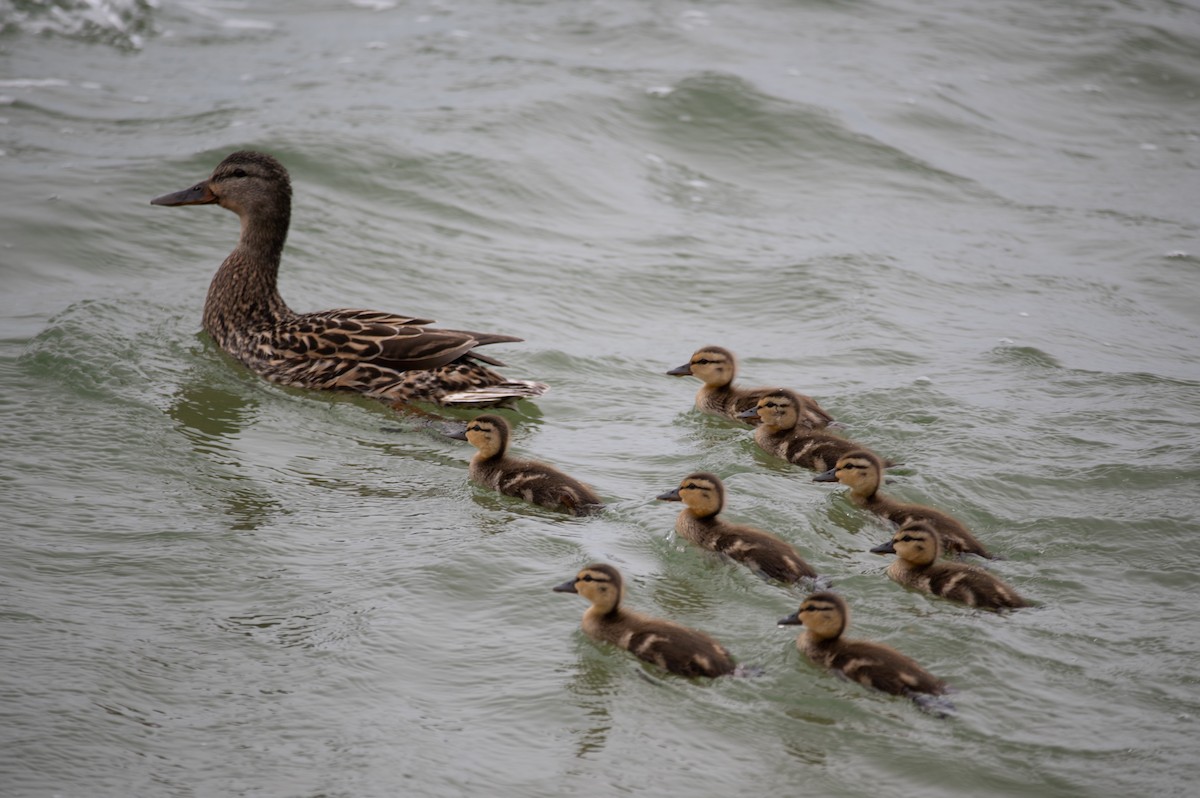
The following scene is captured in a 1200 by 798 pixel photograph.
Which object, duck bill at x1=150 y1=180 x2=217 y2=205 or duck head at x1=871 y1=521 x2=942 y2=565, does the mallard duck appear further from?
duck head at x1=871 y1=521 x2=942 y2=565

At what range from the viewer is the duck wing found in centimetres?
701

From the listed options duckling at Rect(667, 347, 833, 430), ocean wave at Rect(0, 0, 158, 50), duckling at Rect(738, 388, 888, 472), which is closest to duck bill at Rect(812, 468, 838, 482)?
duckling at Rect(738, 388, 888, 472)

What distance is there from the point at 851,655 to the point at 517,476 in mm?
1839

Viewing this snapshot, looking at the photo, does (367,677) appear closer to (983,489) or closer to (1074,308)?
(983,489)

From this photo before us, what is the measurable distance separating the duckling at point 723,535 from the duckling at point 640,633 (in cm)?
67

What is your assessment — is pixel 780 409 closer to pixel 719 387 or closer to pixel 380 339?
pixel 719 387

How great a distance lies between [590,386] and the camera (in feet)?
24.6

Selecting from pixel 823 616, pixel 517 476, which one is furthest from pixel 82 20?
pixel 823 616

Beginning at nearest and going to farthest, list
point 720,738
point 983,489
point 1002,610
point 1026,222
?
point 720,738 < point 1002,610 < point 983,489 < point 1026,222

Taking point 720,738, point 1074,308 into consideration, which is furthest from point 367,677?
point 1074,308

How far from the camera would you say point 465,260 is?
29.7 feet

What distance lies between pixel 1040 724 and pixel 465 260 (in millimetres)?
5548

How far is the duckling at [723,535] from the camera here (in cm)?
529

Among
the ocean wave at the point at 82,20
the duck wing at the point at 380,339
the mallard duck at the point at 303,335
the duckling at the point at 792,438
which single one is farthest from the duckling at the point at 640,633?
the ocean wave at the point at 82,20
